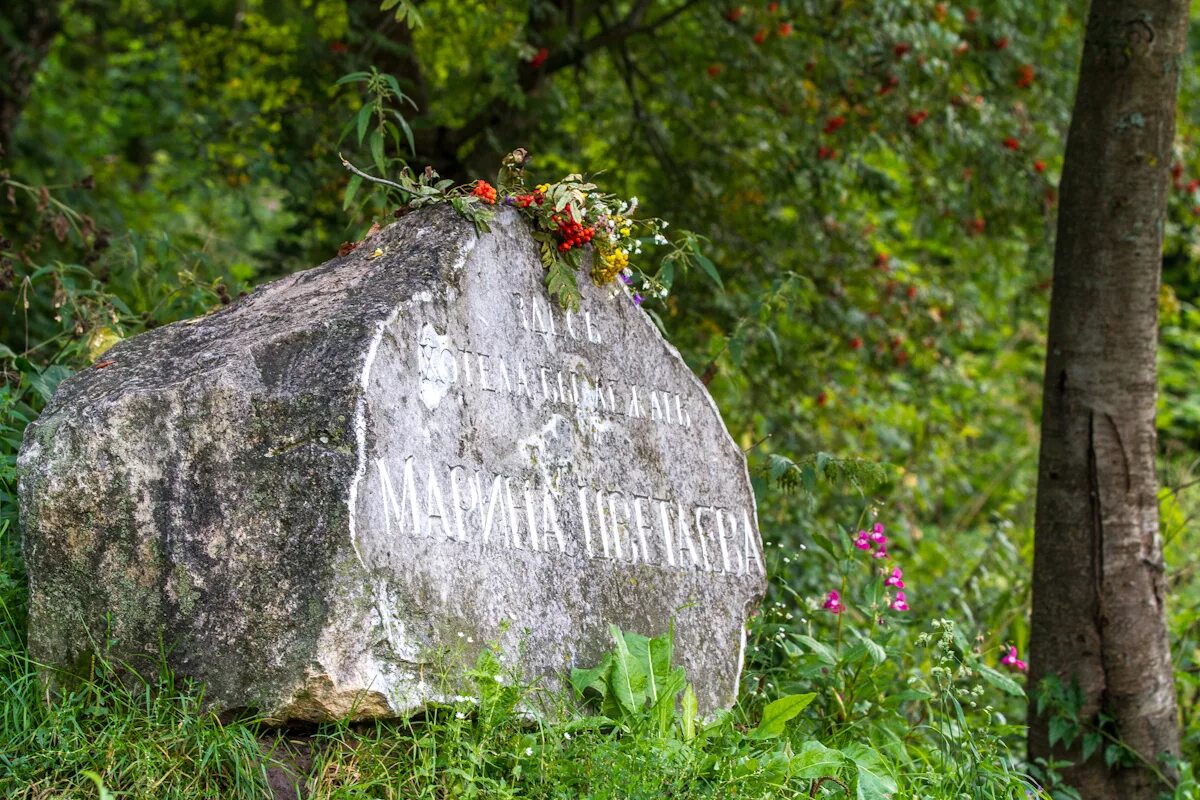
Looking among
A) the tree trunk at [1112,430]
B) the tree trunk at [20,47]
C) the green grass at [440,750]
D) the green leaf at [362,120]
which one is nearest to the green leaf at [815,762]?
the green grass at [440,750]

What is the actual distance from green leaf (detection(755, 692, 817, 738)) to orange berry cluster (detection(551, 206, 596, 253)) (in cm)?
145

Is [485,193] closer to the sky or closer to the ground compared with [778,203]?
closer to the ground

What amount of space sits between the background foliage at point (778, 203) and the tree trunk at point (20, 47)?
7cm

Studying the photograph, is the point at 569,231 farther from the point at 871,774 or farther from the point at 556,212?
the point at 871,774

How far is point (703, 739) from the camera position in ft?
10.1

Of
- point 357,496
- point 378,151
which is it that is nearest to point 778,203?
point 378,151

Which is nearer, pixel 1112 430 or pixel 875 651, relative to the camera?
pixel 875 651

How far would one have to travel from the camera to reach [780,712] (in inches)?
133

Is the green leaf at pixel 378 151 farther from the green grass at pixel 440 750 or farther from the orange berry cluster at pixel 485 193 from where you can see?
the green grass at pixel 440 750

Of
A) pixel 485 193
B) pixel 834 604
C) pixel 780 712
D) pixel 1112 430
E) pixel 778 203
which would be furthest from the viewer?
pixel 778 203

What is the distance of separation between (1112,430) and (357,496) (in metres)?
3.05

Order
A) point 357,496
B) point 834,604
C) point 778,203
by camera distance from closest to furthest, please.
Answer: point 357,496
point 834,604
point 778,203

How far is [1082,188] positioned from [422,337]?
9.48ft

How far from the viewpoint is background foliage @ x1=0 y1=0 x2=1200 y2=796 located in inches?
182
